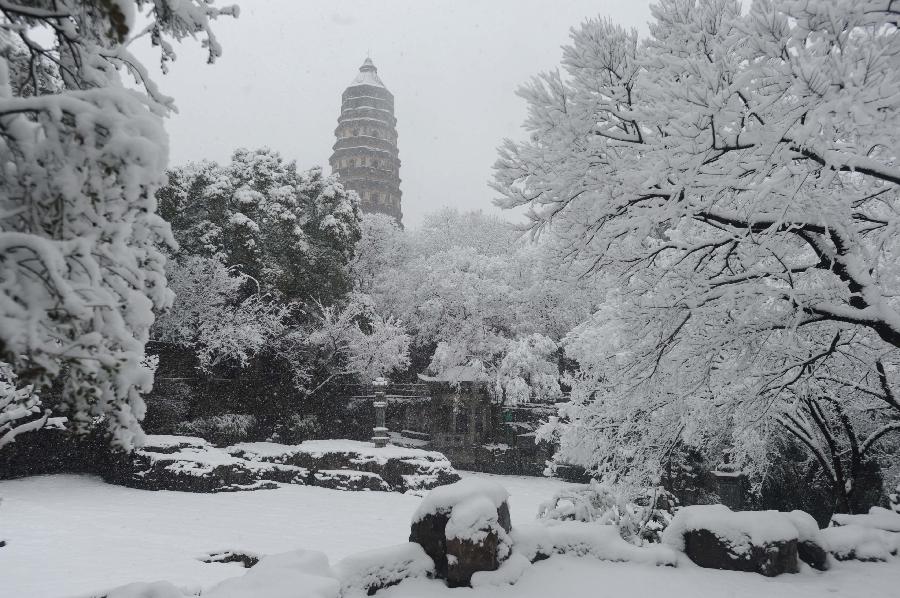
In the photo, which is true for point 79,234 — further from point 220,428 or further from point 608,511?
point 220,428

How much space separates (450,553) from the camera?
203 inches

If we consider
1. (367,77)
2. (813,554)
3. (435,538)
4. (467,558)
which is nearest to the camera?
(467,558)

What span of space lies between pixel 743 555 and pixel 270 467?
13.8 metres

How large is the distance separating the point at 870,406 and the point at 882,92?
9.07 metres

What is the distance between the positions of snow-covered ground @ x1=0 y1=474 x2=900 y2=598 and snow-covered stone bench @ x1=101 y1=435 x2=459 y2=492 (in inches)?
→ 19.2

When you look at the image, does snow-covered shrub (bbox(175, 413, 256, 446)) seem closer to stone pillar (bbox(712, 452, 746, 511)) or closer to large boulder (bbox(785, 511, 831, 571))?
stone pillar (bbox(712, 452, 746, 511))

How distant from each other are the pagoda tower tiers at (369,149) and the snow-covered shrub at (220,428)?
30.9 metres

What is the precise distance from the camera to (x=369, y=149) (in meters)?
48.8

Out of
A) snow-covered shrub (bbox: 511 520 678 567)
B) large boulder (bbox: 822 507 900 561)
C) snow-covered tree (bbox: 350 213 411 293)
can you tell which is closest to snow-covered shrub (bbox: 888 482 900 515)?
large boulder (bbox: 822 507 900 561)

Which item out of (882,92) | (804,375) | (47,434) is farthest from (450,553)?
(47,434)

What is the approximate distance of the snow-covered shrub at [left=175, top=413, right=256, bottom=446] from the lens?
18.3 meters

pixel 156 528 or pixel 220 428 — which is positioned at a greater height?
pixel 220 428

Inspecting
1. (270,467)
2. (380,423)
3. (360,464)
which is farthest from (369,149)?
(270,467)

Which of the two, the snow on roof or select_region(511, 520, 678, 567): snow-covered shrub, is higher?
the snow on roof
